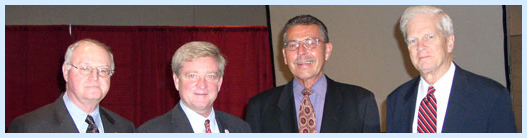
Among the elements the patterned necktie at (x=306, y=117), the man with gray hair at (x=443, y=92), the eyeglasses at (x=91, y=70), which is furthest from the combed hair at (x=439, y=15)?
the eyeglasses at (x=91, y=70)

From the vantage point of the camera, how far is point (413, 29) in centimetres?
182

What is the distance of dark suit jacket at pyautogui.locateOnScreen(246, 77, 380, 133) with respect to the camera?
82.3 inches

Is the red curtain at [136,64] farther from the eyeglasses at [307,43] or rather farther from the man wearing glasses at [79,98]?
the eyeglasses at [307,43]

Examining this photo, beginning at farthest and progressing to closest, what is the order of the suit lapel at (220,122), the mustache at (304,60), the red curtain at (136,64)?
the red curtain at (136,64) < the mustache at (304,60) < the suit lapel at (220,122)

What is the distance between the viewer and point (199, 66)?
180 centimetres

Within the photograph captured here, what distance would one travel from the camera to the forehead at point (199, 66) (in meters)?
1.80

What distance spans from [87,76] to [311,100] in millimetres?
980

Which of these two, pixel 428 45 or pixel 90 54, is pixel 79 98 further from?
pixel 428 45

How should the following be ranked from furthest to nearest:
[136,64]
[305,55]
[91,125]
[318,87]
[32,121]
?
[136,64], [318,87], [305,55], [91,125], [32,121]

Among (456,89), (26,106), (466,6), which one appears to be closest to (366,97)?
(456,89)

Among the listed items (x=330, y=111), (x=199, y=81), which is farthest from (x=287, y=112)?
(x=199, y=81)

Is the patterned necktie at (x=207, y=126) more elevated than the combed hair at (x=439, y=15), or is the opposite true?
the combed hair at (x=439, y=15)

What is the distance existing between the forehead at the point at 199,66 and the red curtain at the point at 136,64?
4987mm

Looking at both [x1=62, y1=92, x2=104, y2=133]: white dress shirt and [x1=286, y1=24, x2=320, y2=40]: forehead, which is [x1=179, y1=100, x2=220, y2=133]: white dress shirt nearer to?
[x1=62, y1=92, x2=104, y2=133]: white dress shirt
